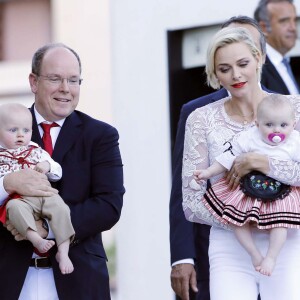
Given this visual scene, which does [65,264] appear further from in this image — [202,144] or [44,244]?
[202,144]

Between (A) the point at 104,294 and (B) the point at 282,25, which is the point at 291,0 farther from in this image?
(A) the point at 104,294

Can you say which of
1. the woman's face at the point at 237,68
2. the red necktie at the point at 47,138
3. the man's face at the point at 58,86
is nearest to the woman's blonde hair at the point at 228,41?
the woman's face at the point at 237,68

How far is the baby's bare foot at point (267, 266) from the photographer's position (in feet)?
16.7

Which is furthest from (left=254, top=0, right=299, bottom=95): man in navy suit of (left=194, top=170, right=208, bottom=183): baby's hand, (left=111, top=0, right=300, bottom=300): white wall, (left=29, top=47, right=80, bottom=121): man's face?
(left=194, top=170, right=208, bottom=183): baby's hand

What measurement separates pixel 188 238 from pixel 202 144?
2.12 ft

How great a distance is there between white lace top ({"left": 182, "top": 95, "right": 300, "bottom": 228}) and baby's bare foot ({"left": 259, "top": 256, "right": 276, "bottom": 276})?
36 cm

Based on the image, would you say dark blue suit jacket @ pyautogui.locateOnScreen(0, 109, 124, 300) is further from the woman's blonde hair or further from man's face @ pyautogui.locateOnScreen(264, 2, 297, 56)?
man's face @ pyautogui.locateOnScreen(264, 2, 297, 56)

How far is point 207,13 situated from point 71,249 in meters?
4.36

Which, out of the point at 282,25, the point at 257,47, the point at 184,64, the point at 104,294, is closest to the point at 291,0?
the point at 282,25

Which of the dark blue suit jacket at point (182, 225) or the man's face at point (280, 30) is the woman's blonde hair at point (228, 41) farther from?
the man's face at point (280, 30)

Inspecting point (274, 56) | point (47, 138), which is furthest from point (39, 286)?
→ point (274, 56)

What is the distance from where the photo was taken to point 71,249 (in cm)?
547

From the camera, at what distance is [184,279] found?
5820mm

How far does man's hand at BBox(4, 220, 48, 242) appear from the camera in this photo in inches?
208
